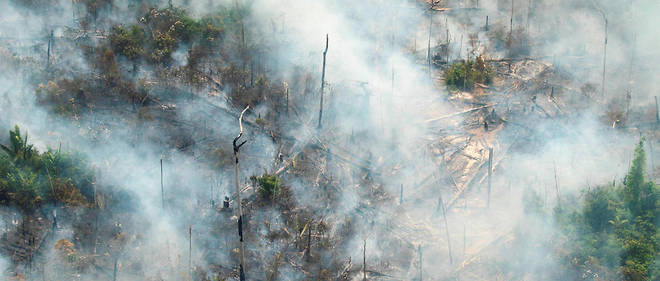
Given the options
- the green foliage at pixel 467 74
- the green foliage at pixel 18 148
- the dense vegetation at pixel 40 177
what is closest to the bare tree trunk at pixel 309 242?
the dense vegetation at pixel 40 177

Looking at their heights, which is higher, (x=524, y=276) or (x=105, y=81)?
(x=105, y=81)

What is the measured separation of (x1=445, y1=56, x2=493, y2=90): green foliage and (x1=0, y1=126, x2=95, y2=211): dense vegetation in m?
10.9

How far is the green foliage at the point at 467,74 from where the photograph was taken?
70.5 feet

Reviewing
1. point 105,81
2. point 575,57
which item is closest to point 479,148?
point 575,57

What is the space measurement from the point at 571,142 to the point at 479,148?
2568mm

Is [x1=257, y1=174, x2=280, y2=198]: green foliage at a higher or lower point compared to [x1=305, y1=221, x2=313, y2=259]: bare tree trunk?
higher

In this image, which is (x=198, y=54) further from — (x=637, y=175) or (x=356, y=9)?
(x=637, y=175)

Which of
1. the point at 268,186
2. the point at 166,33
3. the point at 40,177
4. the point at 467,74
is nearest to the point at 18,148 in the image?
the point at 40,177

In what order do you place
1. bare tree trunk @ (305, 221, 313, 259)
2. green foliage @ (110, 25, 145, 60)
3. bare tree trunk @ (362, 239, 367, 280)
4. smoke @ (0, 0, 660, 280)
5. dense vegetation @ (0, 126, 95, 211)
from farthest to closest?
green foliage @ (110, 25, 145, 60) → dense vegetation @ (0, 126, 95, 211) → smoke @ (0, 0, 660, 280) → bare tree trunk @ (305, 221, 313, 259) → bare tree trunk @ (362, 239, 367, 280)

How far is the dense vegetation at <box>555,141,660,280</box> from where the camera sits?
49.6 ft

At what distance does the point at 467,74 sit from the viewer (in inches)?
850

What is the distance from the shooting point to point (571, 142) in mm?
19344

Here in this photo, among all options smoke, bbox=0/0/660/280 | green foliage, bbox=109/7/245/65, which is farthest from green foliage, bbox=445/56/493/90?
green foliage, bbox=109/7/245/65

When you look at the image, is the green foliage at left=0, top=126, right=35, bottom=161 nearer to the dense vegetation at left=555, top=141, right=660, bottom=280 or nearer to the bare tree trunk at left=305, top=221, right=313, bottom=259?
the bare tree trunk at left=305, top=221, right=313, bottom=259
